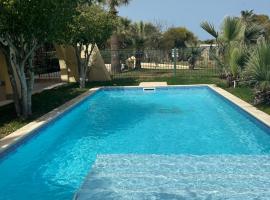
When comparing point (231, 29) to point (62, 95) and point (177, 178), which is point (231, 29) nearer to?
point (62, 95)

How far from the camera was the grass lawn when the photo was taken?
37.2 feet

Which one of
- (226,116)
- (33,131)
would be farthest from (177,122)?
(33,131)

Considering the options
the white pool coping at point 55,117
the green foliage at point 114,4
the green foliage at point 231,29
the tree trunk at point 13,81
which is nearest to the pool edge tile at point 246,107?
the white pool coping at point 55,117

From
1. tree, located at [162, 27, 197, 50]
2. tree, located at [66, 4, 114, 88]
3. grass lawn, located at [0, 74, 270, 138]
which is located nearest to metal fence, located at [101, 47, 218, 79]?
grass lawn, located at [0, 74, 270, 138]

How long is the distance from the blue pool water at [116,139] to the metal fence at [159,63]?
10430 mm

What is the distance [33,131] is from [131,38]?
25422 mm

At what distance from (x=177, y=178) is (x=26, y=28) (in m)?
6.35

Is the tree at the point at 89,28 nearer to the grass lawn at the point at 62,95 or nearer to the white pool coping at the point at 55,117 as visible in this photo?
the grass lawn at the point at 62,95

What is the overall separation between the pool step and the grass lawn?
152 inches

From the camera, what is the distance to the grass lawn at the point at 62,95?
11337 millimetres

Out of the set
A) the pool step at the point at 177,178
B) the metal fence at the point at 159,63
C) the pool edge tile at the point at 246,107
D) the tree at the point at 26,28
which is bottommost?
the pool step at the point at 177,178

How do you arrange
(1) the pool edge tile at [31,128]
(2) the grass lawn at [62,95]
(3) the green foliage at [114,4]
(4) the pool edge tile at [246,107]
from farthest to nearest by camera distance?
(3) the green foliage at [114,4] < (2) the grass lawn at [62,95] < (4) the pool edge tile at [246,107] < (1) the pool edge tile at [31,128]

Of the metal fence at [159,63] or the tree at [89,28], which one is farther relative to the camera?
the metal fence at [159,63]

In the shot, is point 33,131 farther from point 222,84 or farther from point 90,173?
point 222,84
